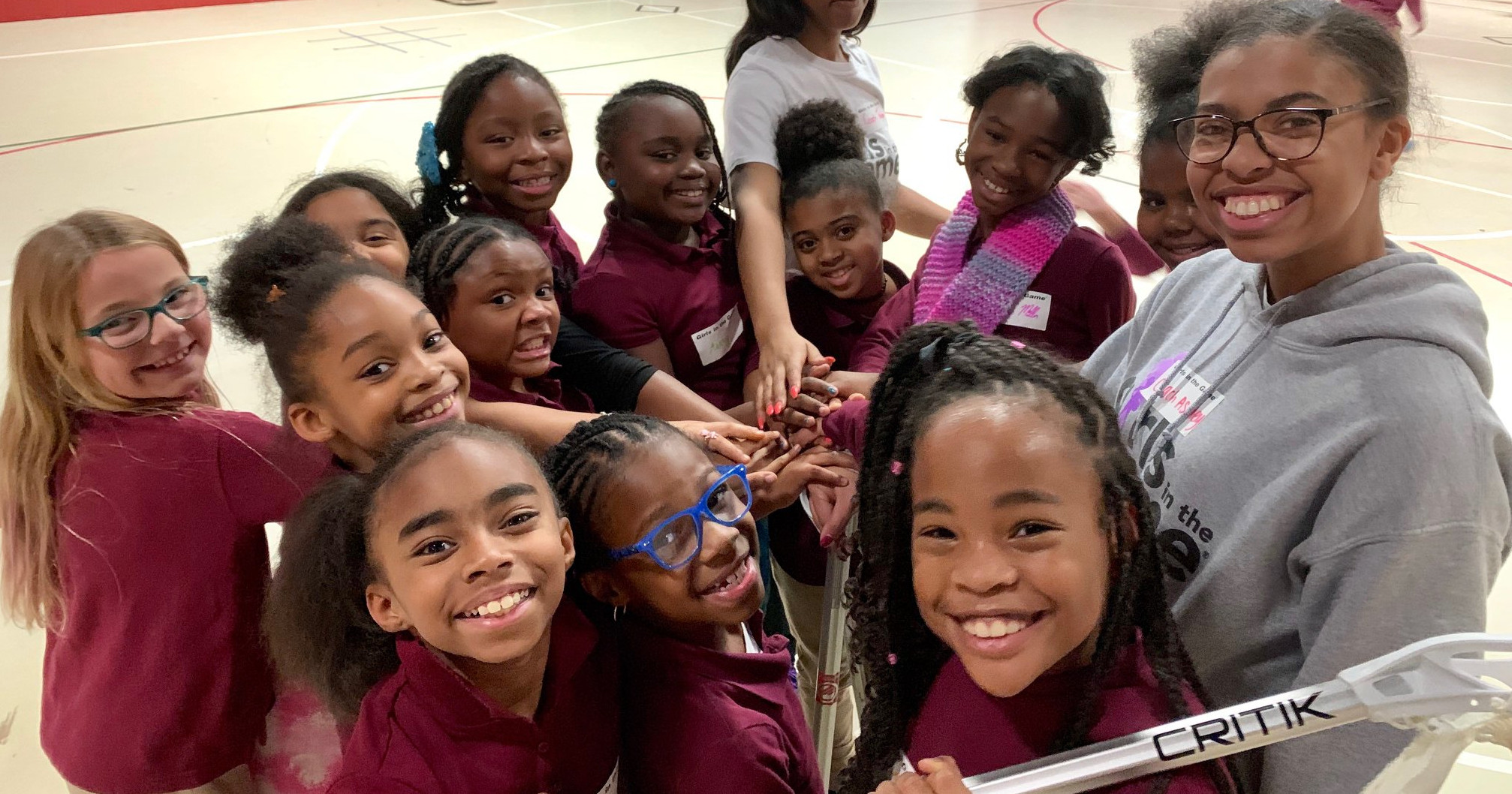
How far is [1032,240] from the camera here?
1980 millimetres

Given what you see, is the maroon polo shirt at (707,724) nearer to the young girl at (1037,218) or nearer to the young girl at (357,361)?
the young girl at (357,361)

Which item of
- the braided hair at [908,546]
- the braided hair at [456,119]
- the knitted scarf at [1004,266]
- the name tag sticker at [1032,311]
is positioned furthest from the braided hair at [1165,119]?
the braided hair at [456,119]

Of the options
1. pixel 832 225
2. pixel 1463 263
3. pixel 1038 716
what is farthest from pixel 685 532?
pixel 1463 263

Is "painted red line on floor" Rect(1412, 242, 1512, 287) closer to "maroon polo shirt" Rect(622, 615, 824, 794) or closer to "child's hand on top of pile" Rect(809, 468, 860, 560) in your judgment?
"child's hand on top of pile" Rect(809, 468, 860, 560)

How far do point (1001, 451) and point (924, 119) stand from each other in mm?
6552

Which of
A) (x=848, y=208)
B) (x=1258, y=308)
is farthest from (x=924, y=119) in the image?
(x=1258, y=308)

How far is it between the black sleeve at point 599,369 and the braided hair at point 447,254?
22 centimetres

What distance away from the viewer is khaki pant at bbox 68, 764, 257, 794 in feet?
5.53

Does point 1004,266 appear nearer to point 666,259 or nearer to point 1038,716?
point 666,259

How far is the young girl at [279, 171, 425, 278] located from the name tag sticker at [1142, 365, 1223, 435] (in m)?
1.36

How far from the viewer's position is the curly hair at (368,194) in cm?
208

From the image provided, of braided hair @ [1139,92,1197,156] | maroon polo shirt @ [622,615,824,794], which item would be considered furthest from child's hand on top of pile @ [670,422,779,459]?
braided hair @ [1139,92,1197,156]

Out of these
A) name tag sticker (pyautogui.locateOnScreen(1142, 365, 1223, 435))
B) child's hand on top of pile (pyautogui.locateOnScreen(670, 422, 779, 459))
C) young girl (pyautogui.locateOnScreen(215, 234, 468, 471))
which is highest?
name tag sticker (pyautogui.locateOnScreen(1142, 365, 1223, 435))

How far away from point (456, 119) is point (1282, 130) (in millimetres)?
1734
